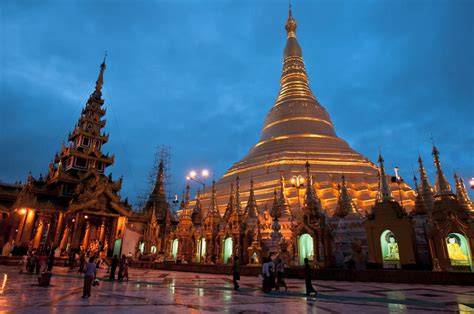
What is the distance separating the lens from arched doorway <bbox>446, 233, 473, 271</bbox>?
1452 centimetres

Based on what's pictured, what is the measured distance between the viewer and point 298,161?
109 feet

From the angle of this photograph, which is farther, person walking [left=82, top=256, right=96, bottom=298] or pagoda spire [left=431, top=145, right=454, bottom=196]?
pagoda spire [left=431, top=145, right=454, bottom=196]

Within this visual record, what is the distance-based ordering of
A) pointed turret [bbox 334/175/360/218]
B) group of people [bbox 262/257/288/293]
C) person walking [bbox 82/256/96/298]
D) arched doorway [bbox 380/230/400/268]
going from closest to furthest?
person walking [bbox 82/256/96/298], group of people [bbox 262/257/288/293], arched doorway [bbox 380/230/400/268], pointed turret [bbox 334/175/360/218]

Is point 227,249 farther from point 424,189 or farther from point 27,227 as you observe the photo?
point 27,227

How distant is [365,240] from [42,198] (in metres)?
28.3

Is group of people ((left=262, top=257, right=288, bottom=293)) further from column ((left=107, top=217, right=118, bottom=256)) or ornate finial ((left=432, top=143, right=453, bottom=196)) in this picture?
column ((left=107, top=217, right=118, bottom=256))

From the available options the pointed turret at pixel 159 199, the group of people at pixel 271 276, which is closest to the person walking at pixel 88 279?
the group of people at pixel 271 276

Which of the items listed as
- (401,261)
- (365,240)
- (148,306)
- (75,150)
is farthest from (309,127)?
(148,306)

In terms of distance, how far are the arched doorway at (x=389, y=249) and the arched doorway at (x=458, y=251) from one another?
7.60ft

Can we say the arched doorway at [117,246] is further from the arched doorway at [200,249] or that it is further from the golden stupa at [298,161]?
the golden stupa at [298,161]

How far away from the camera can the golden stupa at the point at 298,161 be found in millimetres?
28812

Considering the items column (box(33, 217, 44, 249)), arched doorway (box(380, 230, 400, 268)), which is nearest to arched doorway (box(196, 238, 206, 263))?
arched doorway (box(380, 230, 400, 268))

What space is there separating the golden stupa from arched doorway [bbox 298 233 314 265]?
24.1 feet

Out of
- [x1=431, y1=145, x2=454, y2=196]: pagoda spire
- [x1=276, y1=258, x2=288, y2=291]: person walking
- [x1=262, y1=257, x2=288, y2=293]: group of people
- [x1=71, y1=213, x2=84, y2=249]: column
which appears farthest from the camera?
[x1=71, y1=213, x2=84, y2=249]: column
